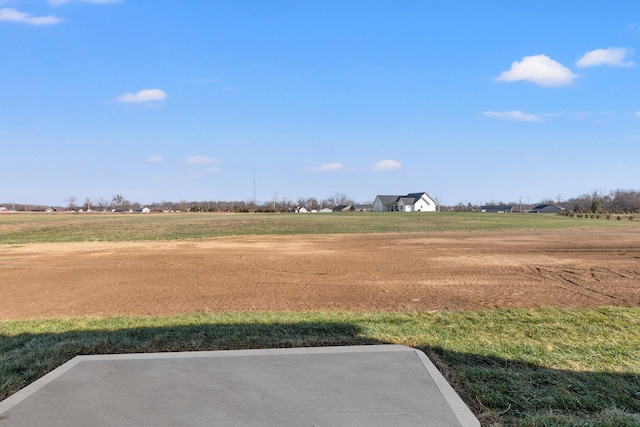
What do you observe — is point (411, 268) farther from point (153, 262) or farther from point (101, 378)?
point (101, 378)

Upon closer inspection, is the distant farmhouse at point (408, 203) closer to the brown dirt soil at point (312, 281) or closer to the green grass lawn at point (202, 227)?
the green grass lawn at point (202, 227)

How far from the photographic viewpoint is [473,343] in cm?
483

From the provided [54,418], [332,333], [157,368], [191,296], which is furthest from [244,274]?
[54,418]

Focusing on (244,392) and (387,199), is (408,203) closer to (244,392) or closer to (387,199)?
(387,199)

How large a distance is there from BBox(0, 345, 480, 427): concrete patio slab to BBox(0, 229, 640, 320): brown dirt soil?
366 cm

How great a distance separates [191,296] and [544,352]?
689 cm

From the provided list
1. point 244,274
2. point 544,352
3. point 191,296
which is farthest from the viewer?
point 244,274

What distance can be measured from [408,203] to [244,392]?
Result: 4219 inches

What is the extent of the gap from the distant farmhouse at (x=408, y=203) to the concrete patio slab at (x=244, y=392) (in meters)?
104

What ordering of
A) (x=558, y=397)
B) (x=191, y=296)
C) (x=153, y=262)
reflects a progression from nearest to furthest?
(x=558, y=397), (x=191, y=296), (x=153, y=262)

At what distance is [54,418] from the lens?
117 inches

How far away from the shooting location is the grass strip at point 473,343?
334cm

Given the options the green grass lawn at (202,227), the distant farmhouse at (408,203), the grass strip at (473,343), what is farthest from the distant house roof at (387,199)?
the grass strip at (473,343)

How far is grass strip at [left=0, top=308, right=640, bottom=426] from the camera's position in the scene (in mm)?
3336
